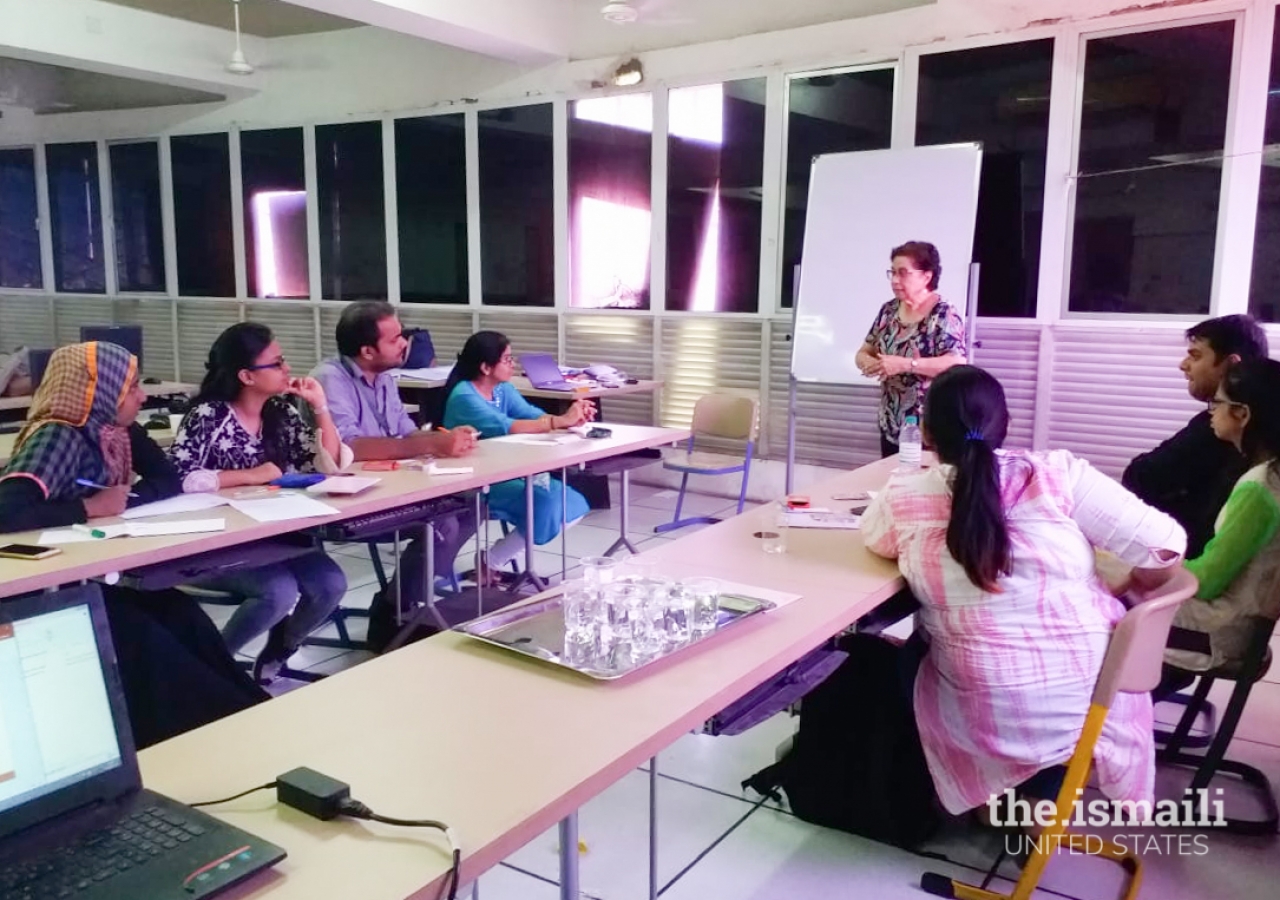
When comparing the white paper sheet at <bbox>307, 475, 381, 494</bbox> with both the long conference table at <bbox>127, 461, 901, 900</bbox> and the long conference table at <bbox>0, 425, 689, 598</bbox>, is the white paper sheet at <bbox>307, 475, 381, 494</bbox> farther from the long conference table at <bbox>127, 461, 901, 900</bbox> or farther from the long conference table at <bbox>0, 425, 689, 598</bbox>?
the long conference table at <bbox>127, 461, 901, 900</bbox>

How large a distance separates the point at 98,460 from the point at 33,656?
68.4 inches

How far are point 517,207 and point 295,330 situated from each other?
93.3 inches

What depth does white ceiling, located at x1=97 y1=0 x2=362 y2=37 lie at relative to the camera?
6969mm

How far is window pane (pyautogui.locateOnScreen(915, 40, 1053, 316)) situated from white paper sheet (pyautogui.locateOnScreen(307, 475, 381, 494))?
11.9 ft

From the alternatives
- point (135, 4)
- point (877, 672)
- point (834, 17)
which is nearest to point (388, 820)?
point (877, 672)

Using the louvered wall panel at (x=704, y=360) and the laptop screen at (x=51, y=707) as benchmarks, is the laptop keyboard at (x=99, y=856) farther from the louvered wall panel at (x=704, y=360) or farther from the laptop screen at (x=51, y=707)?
the louvered wall panel at (x=704, y=360)

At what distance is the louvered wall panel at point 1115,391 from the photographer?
15.9 ft

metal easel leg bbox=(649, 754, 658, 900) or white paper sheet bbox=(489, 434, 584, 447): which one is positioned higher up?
white paper sheet bbox=(489, 434, 584, 447)

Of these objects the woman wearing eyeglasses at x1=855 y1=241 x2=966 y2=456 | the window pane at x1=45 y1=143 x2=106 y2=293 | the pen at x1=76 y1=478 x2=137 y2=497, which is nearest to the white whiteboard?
the woman wearing eyeglasses at x1=855 y1=241 x2=966 y2=456

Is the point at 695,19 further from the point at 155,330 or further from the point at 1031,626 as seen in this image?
the point at 155,330

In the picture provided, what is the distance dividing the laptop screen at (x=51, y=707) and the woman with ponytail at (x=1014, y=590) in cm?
149

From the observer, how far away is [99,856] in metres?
1.01

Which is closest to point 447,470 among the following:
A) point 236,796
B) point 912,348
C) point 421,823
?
point 912,348

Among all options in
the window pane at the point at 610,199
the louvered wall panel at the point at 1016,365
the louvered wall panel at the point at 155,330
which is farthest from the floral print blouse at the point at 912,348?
the louvered wall panel at the point at 155,330
